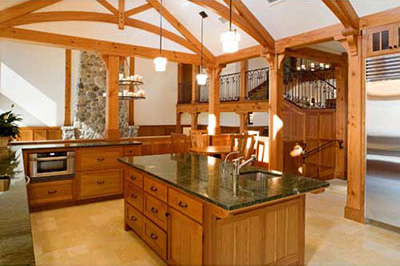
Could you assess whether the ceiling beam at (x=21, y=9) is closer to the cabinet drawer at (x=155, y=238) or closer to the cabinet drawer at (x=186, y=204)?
the cabinet drawer at (x=155, y=238)

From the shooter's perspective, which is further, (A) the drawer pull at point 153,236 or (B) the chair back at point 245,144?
(B) the chair back at point 245,144

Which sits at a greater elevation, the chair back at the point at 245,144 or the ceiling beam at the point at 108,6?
the ceiling beam at the point at 108,6

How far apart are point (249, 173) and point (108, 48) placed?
403cm

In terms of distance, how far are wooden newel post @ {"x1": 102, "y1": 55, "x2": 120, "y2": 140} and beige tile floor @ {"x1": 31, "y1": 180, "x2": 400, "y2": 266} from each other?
5.21 ft

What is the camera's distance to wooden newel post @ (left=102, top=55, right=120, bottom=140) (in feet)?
17.9

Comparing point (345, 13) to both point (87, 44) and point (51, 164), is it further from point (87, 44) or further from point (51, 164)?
point (51, 164)

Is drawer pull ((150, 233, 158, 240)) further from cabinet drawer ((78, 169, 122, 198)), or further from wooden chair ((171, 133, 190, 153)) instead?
wooden chair ((171, 133, 190, 153))

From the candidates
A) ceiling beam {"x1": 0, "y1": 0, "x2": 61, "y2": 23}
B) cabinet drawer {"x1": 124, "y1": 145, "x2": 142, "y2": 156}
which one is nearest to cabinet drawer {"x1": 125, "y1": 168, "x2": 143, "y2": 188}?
cabinet drawer {"x1": 124, "y1": 145, "x2": 142, "y2": 156}

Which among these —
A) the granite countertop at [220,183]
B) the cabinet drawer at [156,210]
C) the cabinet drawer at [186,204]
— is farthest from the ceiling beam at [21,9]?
the cabinet drawer at [186,204]

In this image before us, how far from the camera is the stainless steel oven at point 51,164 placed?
421cm

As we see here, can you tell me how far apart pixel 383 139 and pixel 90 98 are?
8.77 meters

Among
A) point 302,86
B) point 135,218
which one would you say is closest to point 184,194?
point 135,218

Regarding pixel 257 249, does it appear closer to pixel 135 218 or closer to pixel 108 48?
pixel 135 218

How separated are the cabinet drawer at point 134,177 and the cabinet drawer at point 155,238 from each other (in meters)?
0.41
